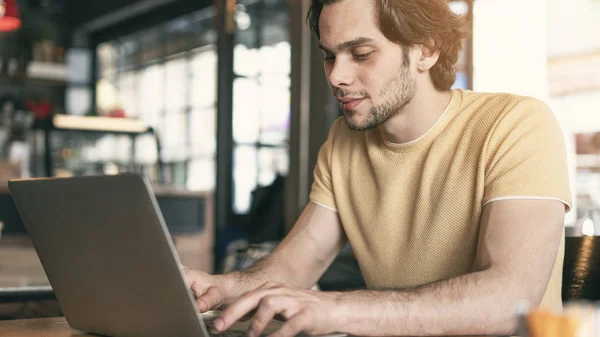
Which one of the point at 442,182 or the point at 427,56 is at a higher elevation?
the point at 427,56

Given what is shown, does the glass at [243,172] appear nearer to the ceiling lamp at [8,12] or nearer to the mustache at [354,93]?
the ceiling lamp at [8,12]

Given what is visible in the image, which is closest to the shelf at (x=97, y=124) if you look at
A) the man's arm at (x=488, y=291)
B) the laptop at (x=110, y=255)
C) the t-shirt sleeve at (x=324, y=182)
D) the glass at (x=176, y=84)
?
the glass at (x=176, y=84)

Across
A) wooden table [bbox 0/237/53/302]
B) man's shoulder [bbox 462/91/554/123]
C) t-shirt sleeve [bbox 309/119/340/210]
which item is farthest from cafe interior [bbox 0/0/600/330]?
t-shirt sleeve [bbox 309/119/340/210]

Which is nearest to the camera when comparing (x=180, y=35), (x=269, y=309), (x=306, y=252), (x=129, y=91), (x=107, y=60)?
(x=269, y=309)

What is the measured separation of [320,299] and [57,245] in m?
0.38

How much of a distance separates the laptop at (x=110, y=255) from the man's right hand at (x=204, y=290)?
0.58ft

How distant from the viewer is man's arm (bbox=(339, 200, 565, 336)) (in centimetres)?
105

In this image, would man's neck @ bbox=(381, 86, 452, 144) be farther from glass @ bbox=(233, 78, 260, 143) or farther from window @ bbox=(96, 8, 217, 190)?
window @ bbox=(96, 8, 217, 190)

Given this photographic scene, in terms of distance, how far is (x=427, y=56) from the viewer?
1601mm

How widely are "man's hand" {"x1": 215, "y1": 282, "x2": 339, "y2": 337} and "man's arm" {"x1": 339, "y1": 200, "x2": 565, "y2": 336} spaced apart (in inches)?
1.7

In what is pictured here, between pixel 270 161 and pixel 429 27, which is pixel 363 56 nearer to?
pixel 429 27

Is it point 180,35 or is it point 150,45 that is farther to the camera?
point 150,45

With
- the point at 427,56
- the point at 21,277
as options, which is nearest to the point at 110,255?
the point at 427,56

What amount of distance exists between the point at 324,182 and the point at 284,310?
775mm
